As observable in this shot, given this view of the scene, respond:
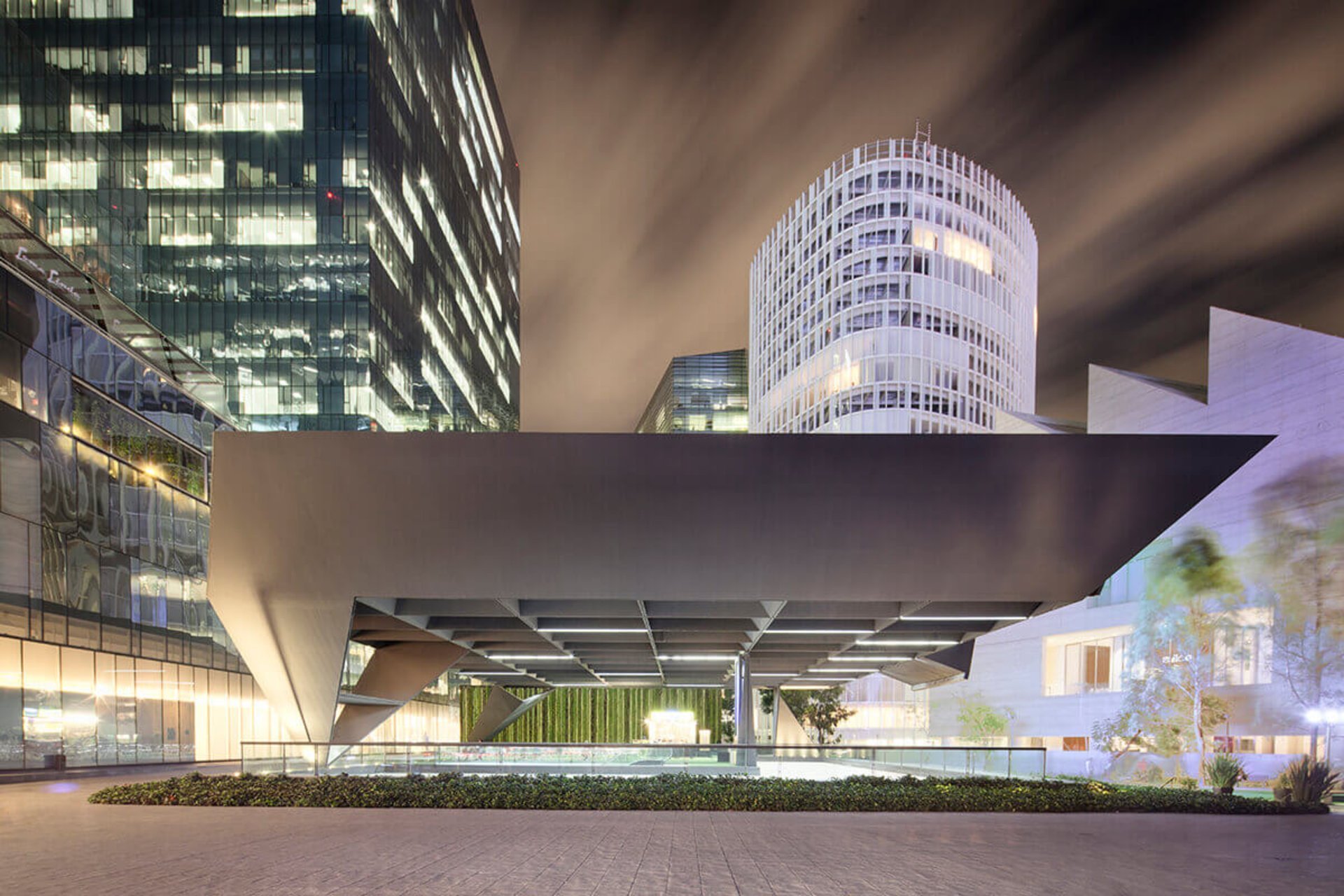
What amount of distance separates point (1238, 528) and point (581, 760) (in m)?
39.0

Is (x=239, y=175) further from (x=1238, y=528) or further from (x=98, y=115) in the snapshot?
(x=1238, y=528)

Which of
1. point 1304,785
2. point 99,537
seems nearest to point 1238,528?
point 1304,785

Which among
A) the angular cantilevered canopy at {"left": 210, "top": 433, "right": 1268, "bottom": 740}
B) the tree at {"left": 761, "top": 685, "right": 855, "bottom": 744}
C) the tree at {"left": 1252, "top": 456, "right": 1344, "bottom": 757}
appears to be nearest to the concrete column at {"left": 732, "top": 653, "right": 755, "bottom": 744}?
the angular cantilevered canopy at {"left": 210, "top": 433, "right": 1268, "bottom": 740}

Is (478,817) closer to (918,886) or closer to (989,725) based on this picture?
(918,886)

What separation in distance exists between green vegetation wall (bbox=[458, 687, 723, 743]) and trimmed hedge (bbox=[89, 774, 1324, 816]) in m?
42.5

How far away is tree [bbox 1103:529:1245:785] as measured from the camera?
39.1 metres

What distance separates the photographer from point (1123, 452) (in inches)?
643

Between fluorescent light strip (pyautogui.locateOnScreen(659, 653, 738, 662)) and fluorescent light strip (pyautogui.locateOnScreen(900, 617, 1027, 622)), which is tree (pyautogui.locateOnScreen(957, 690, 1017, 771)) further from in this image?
fluorescent light strip (pyautogui.locateOnScreen(900, 617, 1027, 622))

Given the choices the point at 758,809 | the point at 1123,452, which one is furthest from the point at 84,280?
the point at 1123,452

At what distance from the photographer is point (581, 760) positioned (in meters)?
20.2

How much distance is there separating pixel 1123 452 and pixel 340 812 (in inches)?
615

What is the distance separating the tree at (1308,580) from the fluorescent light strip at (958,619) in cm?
2498

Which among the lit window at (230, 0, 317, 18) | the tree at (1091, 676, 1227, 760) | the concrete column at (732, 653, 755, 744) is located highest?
the lit window at (230, 0, 317, 18)

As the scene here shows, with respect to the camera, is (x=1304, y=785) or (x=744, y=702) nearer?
(x=1304, y=785)
